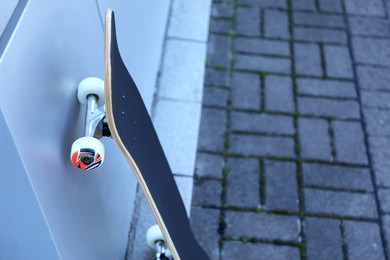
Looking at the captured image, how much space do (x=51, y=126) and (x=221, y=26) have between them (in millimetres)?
2438

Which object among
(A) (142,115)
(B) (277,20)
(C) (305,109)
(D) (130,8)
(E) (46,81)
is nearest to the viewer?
(E) (46,81)

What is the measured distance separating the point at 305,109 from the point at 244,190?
700mm

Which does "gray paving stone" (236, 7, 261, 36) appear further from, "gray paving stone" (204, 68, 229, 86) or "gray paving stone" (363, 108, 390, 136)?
"gray paving stone" (363, 108, 390, 136)

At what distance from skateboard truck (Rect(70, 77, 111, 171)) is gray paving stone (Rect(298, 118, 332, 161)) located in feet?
5.57

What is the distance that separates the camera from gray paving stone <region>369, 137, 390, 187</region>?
9.01 ft

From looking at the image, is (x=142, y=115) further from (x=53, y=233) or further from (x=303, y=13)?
(x=303, y=13)

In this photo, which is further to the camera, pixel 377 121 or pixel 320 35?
pixel 320 35

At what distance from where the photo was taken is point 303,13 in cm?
365

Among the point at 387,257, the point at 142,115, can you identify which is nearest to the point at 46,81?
the point at 142,115

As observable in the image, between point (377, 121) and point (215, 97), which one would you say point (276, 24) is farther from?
point (377, 121)

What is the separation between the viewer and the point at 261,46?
340 centimetres

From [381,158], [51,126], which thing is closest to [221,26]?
[381,158]

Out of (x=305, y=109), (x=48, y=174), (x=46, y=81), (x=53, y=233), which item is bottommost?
(x=305, y=109)

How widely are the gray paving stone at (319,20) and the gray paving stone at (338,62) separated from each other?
0.24 m
